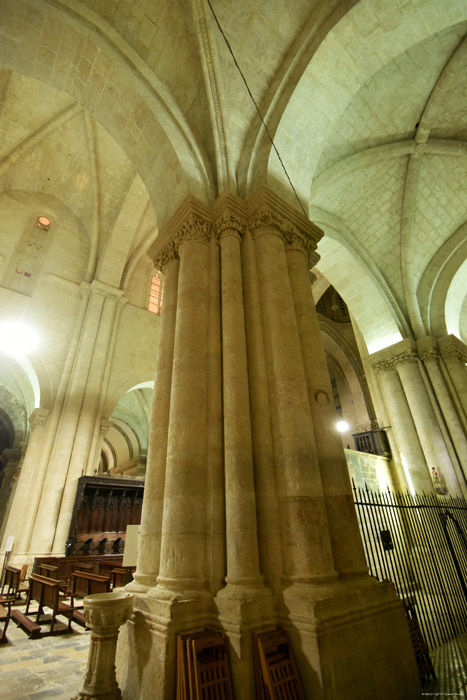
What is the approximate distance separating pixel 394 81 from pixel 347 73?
2408 mm

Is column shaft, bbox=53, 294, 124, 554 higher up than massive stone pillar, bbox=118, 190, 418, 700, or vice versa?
column shaft, bbox=53, 294, 124, 554

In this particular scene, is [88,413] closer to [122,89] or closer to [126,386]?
[126,386]

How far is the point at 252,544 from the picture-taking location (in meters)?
3.25

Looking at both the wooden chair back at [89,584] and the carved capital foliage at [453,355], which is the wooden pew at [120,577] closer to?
the wooden chair back at [89,584]

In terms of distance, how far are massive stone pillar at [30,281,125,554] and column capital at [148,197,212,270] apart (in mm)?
6900

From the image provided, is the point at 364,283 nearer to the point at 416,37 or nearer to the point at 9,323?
the point at 416,37

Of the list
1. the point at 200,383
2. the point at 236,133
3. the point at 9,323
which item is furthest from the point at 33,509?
the point at 236,133

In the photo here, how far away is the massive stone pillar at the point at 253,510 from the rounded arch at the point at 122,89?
166cm

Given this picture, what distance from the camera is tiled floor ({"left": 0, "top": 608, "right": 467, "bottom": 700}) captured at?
124 inches

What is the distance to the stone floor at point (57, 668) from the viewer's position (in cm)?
315

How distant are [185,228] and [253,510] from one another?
378 cm

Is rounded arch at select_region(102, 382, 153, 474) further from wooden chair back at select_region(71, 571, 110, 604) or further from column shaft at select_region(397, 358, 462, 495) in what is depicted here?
column shaft at select_region(397, 358, 462, 495)

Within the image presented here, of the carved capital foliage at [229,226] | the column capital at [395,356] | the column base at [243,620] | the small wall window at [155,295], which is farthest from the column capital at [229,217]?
the small wall window at [155,295]

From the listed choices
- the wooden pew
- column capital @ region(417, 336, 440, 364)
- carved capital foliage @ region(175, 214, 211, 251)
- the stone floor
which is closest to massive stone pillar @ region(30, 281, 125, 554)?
the wooden pew
